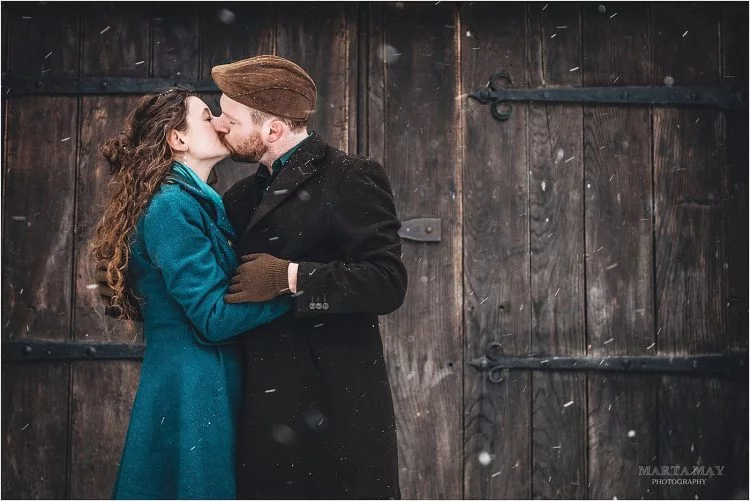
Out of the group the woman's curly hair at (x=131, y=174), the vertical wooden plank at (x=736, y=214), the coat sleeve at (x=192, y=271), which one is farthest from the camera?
the vertical wooden plank at (x=736, y=214)

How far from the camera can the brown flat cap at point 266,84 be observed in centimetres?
212

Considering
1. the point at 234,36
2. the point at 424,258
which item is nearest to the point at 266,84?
the point at 234,36

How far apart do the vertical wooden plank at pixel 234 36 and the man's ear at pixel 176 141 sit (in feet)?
2.35

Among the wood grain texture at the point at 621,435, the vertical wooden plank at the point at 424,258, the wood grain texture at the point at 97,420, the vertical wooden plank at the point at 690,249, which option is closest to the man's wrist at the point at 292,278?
the vertical wooden plank at the point at 424,258

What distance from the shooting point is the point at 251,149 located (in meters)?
2.18

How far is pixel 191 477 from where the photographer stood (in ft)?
6.53

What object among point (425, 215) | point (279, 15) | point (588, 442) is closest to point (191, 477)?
point (425, 215)

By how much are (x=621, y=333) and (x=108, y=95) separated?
2152 millimetres

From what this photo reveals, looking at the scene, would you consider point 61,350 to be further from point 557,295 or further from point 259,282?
point 557,295

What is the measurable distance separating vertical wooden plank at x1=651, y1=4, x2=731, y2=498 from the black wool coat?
4.21 ft

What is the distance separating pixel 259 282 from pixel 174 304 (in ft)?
0.92

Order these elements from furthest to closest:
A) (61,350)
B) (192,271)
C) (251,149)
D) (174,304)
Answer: (61,350), (251,149), (174,304), (192,271)

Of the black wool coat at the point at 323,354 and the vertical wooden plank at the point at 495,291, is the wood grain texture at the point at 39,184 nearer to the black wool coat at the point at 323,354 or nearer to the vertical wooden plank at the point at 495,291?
the black wool coat at the point at 323,354

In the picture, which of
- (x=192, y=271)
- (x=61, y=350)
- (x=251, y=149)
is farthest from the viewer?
(x=61, y=350)
